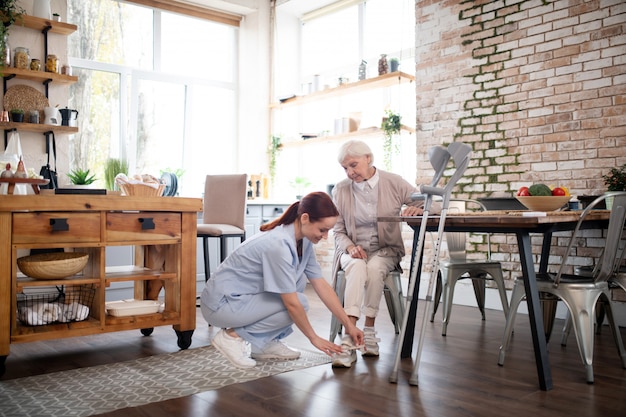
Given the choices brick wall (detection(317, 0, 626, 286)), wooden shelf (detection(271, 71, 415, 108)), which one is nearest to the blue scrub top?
brick wall (detection(317, 0, 626, 286))

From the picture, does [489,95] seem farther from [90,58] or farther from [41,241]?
[90,58]

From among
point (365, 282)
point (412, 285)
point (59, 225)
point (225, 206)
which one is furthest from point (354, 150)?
point (225, 206)

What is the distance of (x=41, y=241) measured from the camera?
105 inches

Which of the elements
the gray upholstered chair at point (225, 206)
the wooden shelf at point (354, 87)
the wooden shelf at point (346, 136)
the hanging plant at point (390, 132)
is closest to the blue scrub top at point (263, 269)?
the gray upholstered chair at point (225, 206)

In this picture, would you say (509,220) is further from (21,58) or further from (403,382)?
(21,58)

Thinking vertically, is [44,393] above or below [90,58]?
below

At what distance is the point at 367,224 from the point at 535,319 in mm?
1150

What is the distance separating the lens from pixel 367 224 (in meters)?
3.32

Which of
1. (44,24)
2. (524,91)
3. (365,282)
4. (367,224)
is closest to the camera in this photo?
(365,282)

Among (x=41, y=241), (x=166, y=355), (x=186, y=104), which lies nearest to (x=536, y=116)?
(x=166, y=355)

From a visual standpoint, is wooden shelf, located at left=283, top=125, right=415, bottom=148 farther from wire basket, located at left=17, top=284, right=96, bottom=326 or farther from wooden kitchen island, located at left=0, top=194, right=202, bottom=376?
wire basket, located at left=17, top=284, right=96, bottom=326

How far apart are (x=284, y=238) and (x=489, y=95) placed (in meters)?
2.74

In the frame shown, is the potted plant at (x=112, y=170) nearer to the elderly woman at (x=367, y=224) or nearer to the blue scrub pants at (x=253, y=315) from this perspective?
the elderly woman at (x=367, y=224)

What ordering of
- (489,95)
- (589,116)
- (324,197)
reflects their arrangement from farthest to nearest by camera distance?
(489,95) → (589,116) → (324,197)
